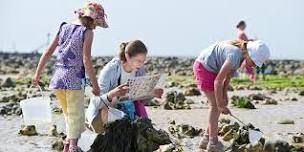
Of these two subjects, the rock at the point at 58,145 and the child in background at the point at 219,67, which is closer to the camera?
the child in background at the point at 219,67

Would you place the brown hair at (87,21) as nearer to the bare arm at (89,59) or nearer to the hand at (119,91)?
the bare arm at (89,59)

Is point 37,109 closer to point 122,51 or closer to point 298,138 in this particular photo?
point 122,51

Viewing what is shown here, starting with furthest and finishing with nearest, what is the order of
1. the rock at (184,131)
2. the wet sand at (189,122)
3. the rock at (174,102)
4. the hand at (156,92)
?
the rock at (174,102) → the rock at (184,131) → the wet sand at (189,122) → the hand at (156,92)

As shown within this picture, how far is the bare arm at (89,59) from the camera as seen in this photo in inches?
263

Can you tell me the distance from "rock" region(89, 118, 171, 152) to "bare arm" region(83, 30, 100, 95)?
43 cm

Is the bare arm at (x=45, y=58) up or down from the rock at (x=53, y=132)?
up

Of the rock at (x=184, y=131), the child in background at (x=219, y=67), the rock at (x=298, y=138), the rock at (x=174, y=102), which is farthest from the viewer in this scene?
the rock at (x=174, y=102)

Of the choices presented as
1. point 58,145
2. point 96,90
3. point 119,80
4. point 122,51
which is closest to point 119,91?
point 96,90

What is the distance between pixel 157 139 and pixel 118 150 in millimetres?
409

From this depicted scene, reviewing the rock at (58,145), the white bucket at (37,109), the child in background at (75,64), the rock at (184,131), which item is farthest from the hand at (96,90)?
the rock at (184,131)

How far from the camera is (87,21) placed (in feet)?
22.8

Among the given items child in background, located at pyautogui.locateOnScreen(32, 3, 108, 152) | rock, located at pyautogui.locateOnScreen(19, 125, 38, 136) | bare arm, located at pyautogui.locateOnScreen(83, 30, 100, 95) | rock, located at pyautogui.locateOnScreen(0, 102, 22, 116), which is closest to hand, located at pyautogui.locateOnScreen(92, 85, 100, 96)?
bare arm, located at pyautogui.locateOnScreen(83, 30, 100, 95)

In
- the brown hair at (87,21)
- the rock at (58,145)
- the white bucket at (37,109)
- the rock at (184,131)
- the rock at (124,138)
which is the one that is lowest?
the rock at (184,131)

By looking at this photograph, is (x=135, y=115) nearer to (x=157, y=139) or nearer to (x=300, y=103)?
(x=157, y=139)
